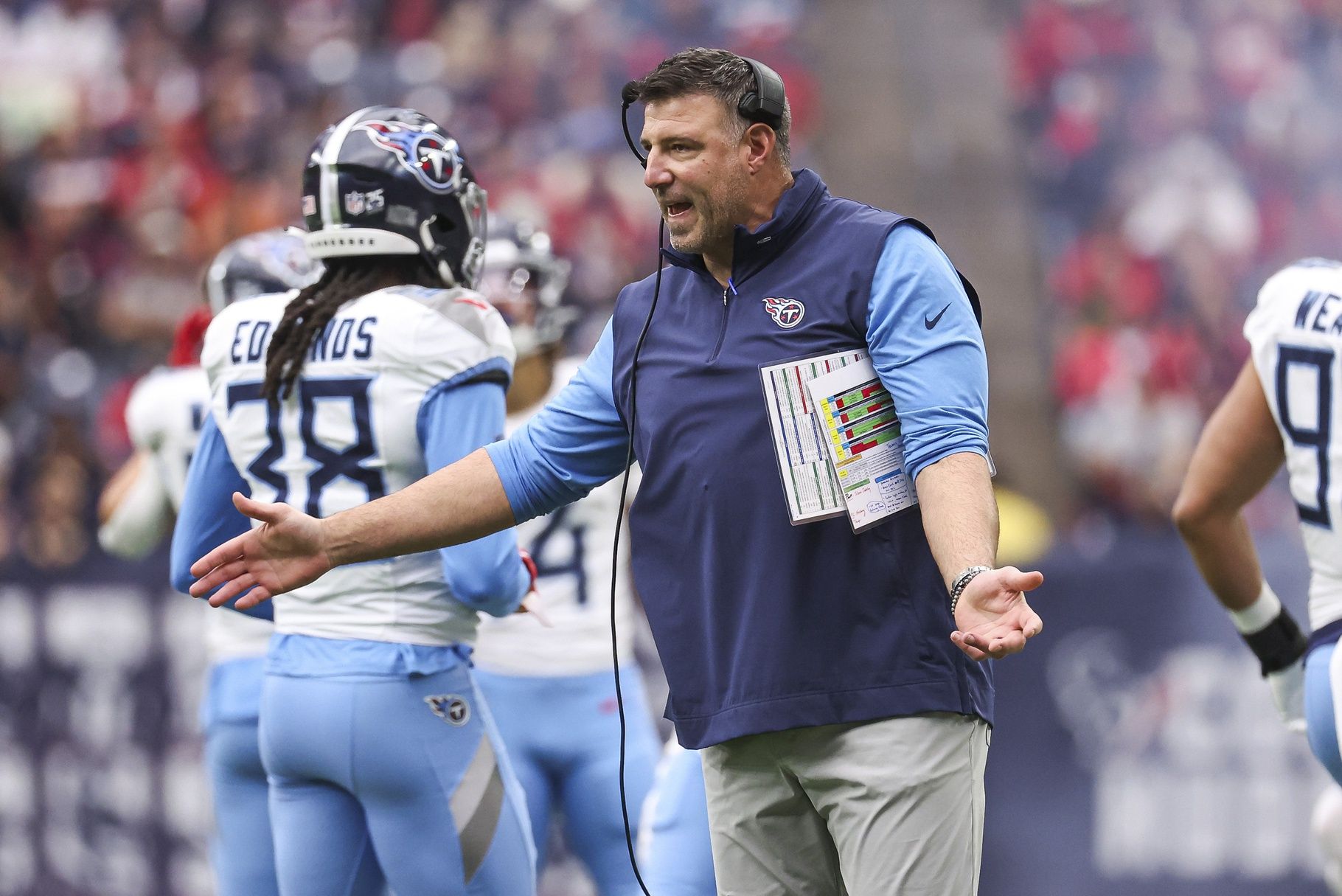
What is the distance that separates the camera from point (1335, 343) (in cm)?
379

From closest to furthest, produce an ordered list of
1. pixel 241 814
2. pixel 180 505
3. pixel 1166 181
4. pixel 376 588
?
pixel 376 588, pixel 241 814, pixel 180 505, pixel 1166 181

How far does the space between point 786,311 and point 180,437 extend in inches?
100

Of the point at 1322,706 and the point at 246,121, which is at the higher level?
the point at 246,121

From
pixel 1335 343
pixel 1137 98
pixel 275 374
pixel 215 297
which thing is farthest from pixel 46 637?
pixel 1137 98

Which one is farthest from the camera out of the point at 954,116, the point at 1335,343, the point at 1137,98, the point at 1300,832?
the point at 1137,98

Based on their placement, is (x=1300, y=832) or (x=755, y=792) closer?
(x=755, y=792)

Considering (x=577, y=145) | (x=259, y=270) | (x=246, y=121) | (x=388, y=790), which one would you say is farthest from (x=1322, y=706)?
(x=246, y=121)

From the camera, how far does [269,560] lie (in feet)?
10.6

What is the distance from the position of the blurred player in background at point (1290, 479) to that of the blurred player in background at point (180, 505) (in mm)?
2556

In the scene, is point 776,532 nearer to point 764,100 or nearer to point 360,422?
point 764,100

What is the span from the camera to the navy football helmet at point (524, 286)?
17.8 feet

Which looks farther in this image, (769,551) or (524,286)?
(524,286)

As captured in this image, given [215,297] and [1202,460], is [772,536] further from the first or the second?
[215,297]

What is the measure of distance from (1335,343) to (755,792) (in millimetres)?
1620
